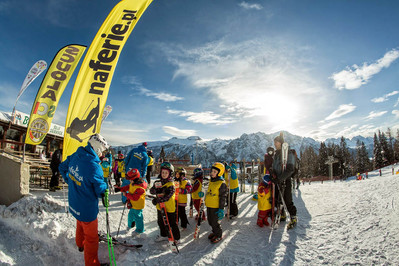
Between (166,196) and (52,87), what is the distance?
6400 mm

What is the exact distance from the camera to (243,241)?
4.32 m

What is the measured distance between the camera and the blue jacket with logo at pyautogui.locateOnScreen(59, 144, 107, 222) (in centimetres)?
307

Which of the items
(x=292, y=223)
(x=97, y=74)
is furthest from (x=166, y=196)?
(x=97, y=74)

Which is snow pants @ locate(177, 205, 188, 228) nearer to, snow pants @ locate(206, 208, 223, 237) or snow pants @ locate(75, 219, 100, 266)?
snow pants @ locate(206, 208, 223, 237)

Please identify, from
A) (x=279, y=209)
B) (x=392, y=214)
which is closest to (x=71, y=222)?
(x=279, y=209)

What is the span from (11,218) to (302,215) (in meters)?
7.87

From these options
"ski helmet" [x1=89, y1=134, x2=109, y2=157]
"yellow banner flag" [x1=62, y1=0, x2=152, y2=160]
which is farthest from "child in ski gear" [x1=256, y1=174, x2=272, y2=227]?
"yellow banner flag" [x1=62, y1=0, x2=152, y2=160]

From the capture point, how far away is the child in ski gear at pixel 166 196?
4206mm

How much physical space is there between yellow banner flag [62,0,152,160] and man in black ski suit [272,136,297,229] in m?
5.00

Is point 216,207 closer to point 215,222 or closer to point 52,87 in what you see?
point 215,222

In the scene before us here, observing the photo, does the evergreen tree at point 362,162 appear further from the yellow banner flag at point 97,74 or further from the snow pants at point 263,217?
the yellow banner flag at point 97,74

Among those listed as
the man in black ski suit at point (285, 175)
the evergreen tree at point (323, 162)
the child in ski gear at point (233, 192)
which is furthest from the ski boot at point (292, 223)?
the evergreen tree at point (323, 162)

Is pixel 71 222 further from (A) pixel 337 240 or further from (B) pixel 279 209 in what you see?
(A) pixel 337 240

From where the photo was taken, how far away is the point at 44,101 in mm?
7039
